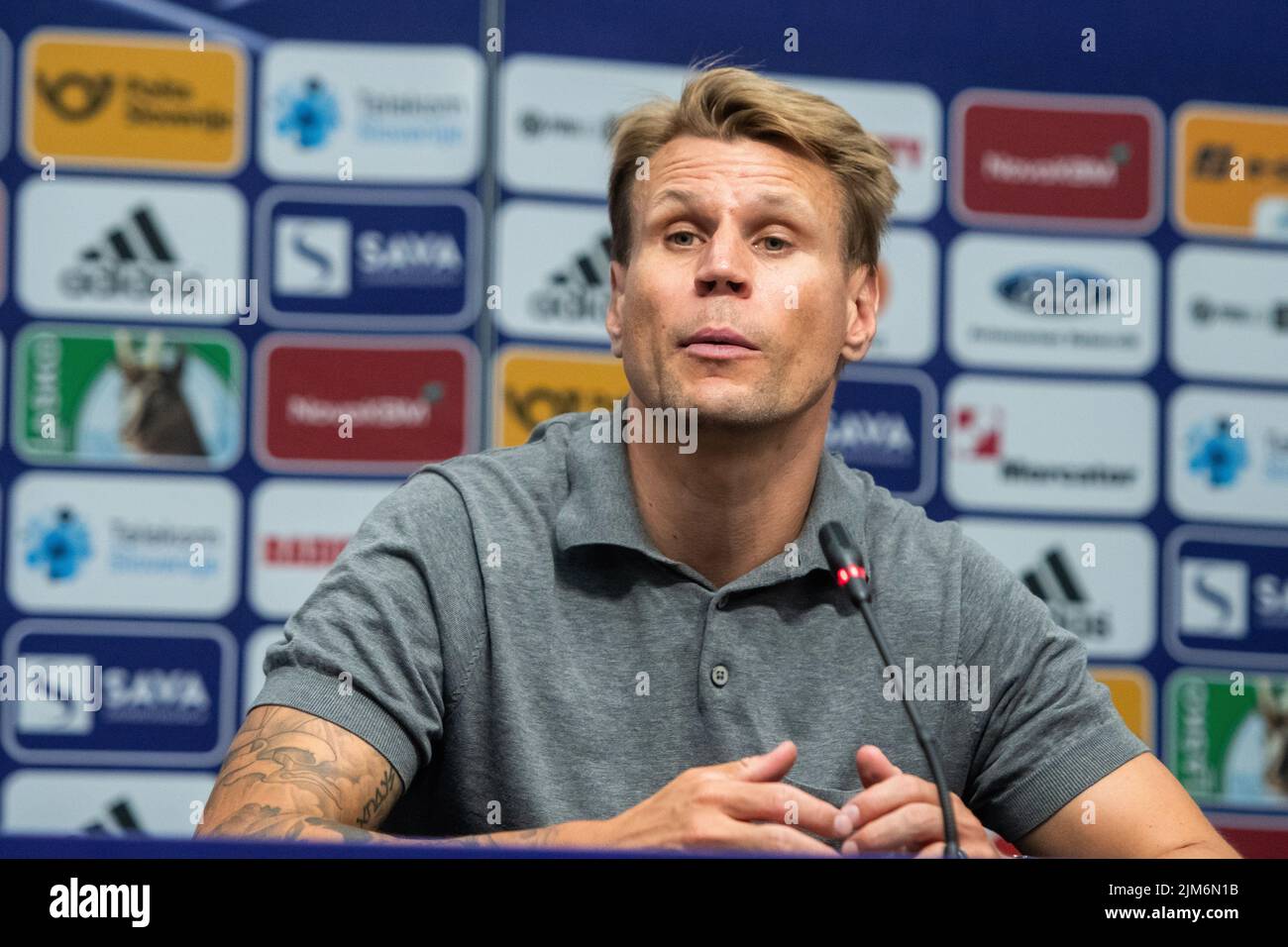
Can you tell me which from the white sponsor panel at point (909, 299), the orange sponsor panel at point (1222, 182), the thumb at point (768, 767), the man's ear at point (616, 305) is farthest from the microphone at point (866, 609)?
the orange sponsor panel at point (1222, 182)

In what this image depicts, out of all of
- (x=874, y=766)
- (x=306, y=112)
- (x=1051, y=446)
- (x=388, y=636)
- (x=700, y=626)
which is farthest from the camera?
(x=1051, y=446)

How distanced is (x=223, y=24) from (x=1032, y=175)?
1.53 meters

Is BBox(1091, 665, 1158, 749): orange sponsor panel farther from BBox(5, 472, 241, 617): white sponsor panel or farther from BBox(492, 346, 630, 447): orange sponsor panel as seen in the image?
BBox(5, 472, 241, 617): white sponsor panel

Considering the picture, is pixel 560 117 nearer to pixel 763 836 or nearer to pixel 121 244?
pixel 121 244

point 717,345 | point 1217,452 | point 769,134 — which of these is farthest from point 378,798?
point 1217,452

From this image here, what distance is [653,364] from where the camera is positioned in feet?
5.10

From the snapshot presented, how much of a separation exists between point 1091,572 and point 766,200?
147cm

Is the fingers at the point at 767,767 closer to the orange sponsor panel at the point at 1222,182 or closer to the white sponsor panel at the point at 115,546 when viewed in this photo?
the white sponsor panel at the point at 115,546

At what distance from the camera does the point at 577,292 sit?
271 centimetres

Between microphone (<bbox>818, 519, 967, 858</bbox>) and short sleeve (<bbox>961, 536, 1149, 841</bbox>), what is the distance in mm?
248

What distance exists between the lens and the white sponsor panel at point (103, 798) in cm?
258

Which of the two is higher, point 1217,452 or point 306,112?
point 306,112

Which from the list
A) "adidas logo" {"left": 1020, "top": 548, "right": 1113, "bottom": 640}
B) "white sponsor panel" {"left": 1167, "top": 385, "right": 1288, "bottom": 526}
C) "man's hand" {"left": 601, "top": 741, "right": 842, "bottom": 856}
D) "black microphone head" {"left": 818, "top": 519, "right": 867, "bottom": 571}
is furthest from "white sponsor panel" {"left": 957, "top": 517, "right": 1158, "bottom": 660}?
"man's hand" {"left": 601, "top": 741, "right": 842, "bottom": 856}
